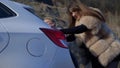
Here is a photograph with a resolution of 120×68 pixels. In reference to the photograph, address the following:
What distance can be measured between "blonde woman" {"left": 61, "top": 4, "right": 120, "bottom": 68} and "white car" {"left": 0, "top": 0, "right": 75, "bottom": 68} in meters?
1.21

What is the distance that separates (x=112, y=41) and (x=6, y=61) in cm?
232

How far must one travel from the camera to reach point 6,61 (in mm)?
5488

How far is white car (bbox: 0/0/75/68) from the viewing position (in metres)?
5.51

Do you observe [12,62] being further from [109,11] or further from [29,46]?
[109,11]

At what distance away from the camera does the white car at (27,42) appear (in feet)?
18.1

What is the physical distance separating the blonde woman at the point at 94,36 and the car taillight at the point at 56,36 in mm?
1093

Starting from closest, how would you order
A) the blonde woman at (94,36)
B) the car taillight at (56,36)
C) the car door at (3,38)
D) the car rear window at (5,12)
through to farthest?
the car door at (3,38) < the car rear window at (5,12) < the car taillight at (56,36) < the blonde woman at (94,36)

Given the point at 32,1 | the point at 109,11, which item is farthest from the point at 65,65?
the point at 109,11

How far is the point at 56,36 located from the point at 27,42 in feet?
1.23

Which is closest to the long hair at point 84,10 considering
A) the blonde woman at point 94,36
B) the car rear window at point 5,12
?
the blonde woman at point 94,36

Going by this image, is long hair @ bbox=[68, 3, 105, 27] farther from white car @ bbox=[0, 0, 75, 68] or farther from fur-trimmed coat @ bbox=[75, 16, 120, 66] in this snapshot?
white car @ bbox=[0, 0, 75, 68]

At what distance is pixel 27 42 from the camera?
5.59 m

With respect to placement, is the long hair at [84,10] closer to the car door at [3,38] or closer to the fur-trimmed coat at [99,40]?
the fur-trimmed coat at [99,40]

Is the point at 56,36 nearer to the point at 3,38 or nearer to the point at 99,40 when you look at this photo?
the point at 3,38
